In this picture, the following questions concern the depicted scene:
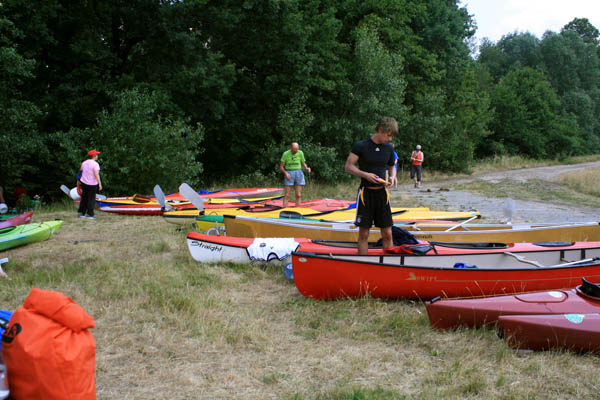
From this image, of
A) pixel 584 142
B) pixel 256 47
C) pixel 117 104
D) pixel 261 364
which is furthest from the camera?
pixel 584 142

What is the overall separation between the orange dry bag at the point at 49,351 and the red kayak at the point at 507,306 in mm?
2591

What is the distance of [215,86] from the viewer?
18.1 metres

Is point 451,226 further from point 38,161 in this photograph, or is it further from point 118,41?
point 118,41

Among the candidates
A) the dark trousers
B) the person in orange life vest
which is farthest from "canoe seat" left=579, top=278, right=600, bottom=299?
the person in orange life vest

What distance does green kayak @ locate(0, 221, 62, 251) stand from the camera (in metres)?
6.76

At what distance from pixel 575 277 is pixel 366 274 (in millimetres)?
2058

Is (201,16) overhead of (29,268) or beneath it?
overhead

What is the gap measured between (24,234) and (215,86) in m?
12.2

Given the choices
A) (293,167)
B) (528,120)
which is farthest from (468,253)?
(528,120)

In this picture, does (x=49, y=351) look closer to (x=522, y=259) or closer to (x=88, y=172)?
(x=522, y=259)

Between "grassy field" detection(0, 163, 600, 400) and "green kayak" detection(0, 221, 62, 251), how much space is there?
53.6 inches

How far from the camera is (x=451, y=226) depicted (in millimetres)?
7176

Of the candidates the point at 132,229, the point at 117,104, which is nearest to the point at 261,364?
the point at 132,229

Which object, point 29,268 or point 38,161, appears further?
point 38,161
